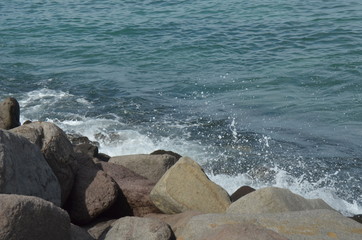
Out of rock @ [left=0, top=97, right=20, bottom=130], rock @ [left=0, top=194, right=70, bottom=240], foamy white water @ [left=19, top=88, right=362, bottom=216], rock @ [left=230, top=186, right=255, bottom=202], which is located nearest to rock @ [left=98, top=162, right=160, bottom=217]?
rock @ [left=230, top=186, right=255, bottom=202]

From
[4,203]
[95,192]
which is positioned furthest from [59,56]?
[4,203]

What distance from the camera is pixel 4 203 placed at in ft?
19.2

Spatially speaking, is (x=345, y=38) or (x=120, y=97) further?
(x=345, y=38)

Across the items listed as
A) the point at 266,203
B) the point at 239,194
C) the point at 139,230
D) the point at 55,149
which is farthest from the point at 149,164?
the point at 139,230

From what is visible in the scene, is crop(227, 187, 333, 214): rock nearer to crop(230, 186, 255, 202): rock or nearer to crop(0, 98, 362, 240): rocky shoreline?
crop(0, 98, 362, 240): rocky shoreline

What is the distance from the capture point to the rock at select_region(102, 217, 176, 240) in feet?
22.4

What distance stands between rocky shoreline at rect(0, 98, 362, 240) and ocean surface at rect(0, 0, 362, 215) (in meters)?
2.82

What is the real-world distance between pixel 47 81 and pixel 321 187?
8.69m

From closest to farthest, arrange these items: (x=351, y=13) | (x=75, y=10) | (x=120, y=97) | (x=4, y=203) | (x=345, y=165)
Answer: (x=4, y=203), (x=345, y=165), (x=120, y=97), (x=351, y=13), (x=75, y=10)

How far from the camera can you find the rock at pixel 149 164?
9695mm

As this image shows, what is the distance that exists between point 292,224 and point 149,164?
11.0 ft

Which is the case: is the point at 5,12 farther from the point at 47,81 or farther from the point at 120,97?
the point at 120,97

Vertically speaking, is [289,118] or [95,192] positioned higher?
[95,192]

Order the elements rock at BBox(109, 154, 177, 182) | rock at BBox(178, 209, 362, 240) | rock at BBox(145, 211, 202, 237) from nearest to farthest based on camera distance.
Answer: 1. rock at BBox(178, 209, 362, 240)
2. rock at BBox(145, 211, 202, 237)
3. rock at BBox(109, 154, 177, 182)
